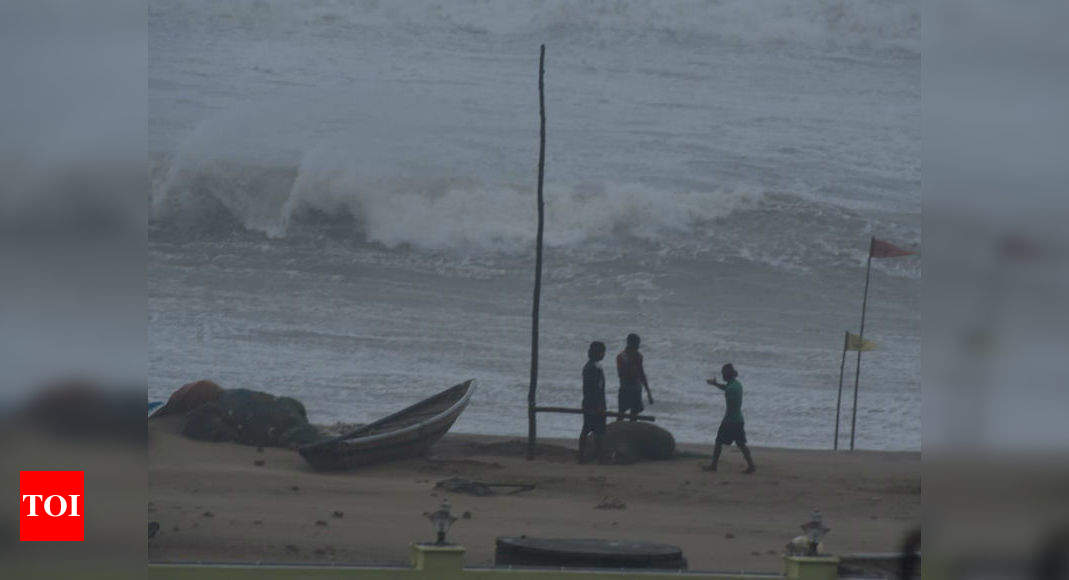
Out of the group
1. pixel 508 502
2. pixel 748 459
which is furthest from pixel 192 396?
pixel 748 459

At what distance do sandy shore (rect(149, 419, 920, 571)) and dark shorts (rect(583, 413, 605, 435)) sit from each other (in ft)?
0.42

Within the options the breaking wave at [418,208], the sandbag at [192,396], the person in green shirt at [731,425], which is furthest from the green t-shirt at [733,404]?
the sandbag at [192,396]

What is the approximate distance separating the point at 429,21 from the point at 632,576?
9.27ft

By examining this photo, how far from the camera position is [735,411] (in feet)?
22.8

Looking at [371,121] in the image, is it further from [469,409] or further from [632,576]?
[632,576]

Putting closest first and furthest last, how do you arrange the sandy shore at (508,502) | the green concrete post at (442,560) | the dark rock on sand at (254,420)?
the green concrete post at (442,560)
the sandy shore at (508,502)
the dark rock on sand at (254,420)

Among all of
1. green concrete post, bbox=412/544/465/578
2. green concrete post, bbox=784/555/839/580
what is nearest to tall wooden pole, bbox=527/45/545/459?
green concrete post, bbox=412/544/465/578

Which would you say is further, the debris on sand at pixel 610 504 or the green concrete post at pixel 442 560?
the debris on sand at pixel 610 504

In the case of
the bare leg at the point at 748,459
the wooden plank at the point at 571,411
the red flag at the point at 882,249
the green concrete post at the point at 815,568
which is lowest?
the green concrete post at the point at 815,568

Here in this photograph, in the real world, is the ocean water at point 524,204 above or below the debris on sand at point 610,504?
above

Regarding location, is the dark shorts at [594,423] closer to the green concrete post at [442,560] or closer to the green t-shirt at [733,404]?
the green t-shirt at [733,404]

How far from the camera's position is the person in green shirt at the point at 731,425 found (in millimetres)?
6918

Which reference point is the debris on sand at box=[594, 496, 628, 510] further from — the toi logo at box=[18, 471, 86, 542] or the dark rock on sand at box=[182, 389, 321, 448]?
the toi logo at box=[18, 471, 86, 542]

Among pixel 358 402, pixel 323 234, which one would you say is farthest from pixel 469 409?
pixel 323 234
